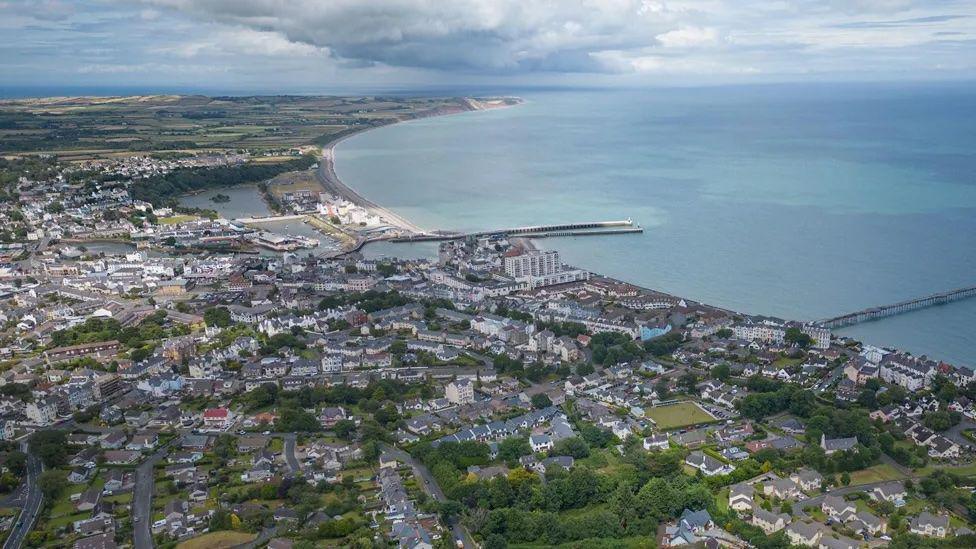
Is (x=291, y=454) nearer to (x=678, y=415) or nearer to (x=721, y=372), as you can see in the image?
(x=678, y=415)

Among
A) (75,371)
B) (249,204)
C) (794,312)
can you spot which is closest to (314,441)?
(75,371)

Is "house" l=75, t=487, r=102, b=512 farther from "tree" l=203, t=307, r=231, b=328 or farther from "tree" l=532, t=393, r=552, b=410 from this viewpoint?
"tree" l=203, t=307, r=231, b=328

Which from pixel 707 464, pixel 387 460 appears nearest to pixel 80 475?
pixel 387 460

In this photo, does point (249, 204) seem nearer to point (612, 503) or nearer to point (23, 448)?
point (23, 448)

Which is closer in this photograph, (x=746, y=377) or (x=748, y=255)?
(x=746, y=377)

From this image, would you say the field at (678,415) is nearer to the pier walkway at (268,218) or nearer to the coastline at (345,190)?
the coastline at (345,190)
